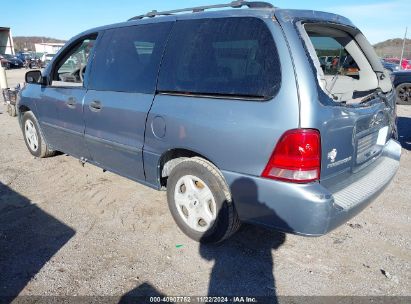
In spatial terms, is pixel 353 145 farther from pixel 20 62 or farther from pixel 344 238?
pixel 20 62

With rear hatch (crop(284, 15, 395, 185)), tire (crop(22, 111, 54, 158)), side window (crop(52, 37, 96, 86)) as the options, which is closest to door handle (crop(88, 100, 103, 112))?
A: side window (crop(52, 37, 96, 86))

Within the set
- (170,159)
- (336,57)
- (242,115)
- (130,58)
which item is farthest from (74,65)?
(336,57)

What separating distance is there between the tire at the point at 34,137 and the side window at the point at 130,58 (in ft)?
5.61

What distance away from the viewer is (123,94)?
3400mm

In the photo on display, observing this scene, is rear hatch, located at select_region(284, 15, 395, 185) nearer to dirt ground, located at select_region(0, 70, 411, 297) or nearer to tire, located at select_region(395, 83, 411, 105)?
dirt ground, located at select_region(0, 70, 411, 297)

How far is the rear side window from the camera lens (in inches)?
95.7

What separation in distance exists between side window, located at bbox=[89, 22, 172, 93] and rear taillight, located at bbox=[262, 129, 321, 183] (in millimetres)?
1360

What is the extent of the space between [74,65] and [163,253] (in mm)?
3102

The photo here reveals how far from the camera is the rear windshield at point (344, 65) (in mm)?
3119

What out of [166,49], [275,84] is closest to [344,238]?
[275,84]

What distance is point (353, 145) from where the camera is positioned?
2.60 meters

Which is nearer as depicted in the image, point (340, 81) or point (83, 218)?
point (340, 81)

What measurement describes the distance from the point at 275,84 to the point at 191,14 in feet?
3.80

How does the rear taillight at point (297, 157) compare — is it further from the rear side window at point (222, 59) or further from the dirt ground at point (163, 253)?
the dirt ground at point (163, 253)
